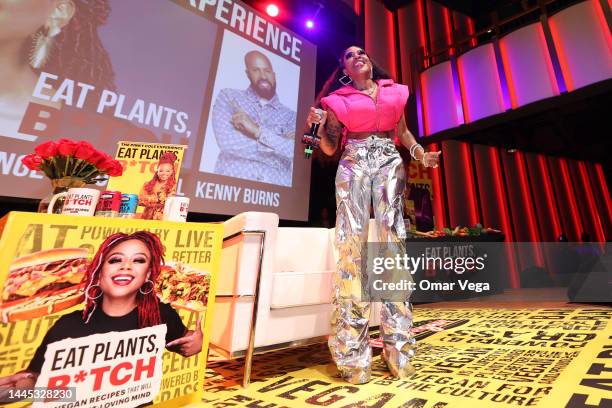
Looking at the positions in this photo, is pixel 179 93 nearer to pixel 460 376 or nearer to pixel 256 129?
pixel 256 129

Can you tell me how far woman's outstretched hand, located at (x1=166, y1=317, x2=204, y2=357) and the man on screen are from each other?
1954mm

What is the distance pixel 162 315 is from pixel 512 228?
717 centimetres

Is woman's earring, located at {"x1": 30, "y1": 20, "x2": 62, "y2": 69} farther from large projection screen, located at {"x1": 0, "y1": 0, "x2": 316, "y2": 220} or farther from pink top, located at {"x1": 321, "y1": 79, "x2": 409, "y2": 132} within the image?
pink top, located at {"x1": 321, "y1": 79, "x2": 409, "y2": 132}

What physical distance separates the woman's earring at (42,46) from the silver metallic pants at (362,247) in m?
2.26

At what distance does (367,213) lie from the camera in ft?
5.14

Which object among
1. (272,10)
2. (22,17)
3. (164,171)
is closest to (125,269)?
(164,171)

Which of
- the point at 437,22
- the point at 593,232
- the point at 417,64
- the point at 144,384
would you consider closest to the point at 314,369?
the point at 144,384

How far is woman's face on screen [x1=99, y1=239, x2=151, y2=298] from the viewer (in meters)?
0.97

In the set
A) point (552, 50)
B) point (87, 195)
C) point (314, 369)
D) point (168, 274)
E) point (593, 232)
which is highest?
point (552, 50)

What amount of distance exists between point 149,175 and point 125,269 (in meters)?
0.67

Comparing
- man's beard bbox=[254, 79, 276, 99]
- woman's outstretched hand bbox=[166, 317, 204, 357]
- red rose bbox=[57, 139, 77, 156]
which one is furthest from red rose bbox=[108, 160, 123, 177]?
man's beard bbox=[254, 79, 276, 99]

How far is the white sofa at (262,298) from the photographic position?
4.39 ft

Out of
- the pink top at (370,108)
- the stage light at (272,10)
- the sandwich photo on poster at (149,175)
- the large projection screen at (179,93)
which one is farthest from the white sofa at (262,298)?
the stage light at (272,10)

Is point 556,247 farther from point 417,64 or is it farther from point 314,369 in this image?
point 314,369
